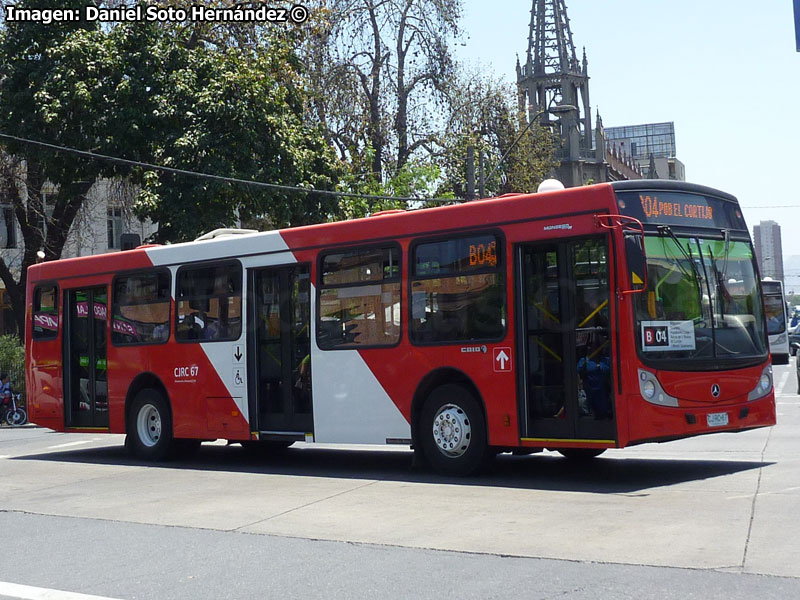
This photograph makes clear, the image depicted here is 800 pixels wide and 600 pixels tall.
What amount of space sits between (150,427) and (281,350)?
3.13m

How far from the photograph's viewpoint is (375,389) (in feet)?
40.9

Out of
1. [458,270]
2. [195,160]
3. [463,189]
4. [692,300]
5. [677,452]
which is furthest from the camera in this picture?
[463,189]

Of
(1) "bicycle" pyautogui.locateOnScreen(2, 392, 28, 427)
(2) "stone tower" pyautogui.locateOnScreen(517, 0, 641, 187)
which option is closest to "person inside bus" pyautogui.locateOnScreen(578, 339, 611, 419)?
(1) "bicycle" pyautogui.locateOnScreen(2, 392, 28, 427)

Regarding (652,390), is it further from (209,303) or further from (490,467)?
(209,303)

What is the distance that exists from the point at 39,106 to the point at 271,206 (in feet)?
20.6

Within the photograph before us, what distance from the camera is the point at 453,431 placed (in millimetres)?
11656

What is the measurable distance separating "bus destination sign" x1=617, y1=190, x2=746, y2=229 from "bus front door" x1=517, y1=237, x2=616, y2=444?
0.51 m

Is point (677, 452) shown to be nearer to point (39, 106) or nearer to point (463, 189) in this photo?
point (39, 106)

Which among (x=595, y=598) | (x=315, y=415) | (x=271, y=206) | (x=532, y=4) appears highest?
(x=532, y=4)

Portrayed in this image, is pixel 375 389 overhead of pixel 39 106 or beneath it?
beneath

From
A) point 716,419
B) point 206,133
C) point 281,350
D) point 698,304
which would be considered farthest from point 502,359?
point 206,133

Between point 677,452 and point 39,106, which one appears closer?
point 677,452

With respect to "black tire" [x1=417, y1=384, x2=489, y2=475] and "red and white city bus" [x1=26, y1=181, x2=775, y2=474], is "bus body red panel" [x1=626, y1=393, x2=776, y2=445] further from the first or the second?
"black tire" [x1=417, y1=384, x2=489, y2=475]

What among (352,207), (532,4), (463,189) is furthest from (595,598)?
(532,4)
